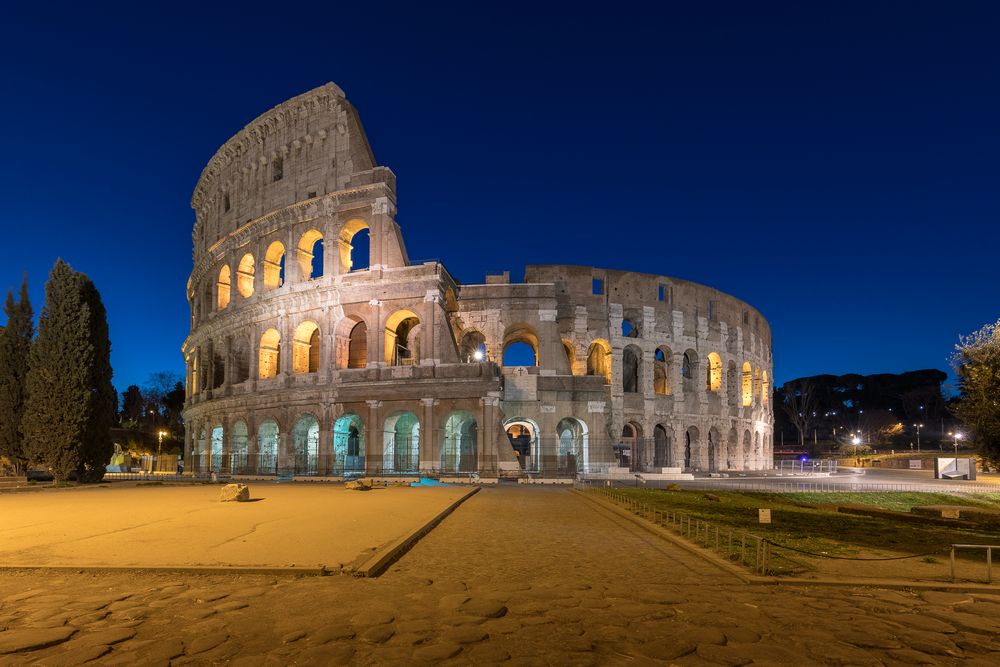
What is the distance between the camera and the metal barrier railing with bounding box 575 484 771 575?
878 cm

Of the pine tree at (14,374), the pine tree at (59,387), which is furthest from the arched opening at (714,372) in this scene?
the pine tree at (14,374)

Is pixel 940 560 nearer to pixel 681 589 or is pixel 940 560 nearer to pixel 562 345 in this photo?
pixel 681 589

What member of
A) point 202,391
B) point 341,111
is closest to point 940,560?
point 341,111

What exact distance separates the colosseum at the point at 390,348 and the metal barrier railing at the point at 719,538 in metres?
16.2

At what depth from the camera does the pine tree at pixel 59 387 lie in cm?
2678

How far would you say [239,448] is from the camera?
40000 millimetres

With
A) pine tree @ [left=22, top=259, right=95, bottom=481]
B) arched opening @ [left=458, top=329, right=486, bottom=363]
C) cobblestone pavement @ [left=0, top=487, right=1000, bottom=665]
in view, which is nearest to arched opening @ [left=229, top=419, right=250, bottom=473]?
pine tree @ [left=22, top=259, right=95, bottom=481]

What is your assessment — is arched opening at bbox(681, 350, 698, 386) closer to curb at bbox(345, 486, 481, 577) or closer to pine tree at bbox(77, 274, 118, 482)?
pine tree at bbox(77, 274, 118, 482)

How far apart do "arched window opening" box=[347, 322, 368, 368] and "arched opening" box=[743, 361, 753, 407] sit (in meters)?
29.8

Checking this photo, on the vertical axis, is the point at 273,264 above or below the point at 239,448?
above

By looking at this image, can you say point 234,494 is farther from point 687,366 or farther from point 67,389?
point 687,366

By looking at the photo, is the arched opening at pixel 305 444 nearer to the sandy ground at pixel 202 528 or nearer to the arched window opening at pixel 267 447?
the arched window opening at pixel 267 447

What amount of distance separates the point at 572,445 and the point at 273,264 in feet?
72.8

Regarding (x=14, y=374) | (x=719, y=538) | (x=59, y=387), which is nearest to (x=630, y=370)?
(x=59, y=387)
